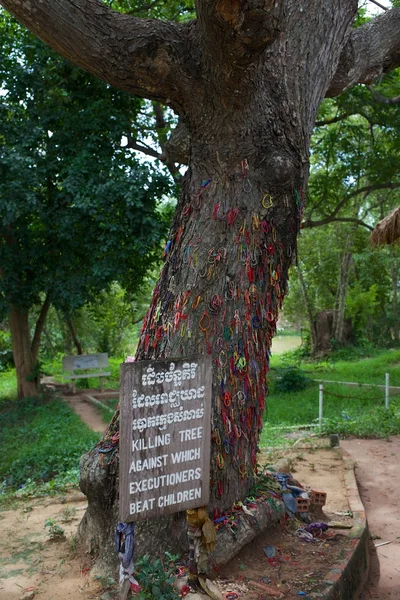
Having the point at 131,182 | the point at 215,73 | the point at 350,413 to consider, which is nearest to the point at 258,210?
the point at 215,73

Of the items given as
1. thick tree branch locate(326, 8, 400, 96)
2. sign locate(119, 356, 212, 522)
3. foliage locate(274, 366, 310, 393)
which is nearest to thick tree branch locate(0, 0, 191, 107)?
thick tree branch locate(326, 8, 400, 96)

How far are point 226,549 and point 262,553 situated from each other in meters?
0.50

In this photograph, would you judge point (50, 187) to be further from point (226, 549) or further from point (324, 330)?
point (324, 330)

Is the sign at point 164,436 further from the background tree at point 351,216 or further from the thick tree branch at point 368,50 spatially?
the background tree at point 351,216

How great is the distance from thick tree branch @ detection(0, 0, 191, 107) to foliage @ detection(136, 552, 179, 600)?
3.36 metres

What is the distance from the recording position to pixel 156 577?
4168mm

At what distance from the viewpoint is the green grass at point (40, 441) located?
9.28 meters

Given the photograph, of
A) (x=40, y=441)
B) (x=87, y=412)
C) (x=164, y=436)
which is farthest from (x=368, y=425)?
(x=164, y=436)

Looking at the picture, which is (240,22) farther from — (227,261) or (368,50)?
(368,50)

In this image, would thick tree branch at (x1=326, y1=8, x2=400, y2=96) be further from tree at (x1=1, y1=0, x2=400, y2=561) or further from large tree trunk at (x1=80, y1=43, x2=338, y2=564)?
large tree trunk at (x1=80, y1=43, x2=338, y2=564)

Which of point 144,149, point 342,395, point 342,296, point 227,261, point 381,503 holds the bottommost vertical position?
point 381,503

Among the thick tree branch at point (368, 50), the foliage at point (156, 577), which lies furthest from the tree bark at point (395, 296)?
the foliage at point (156, 577)

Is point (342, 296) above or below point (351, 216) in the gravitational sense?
below

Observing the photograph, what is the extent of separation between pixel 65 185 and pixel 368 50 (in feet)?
22.5
